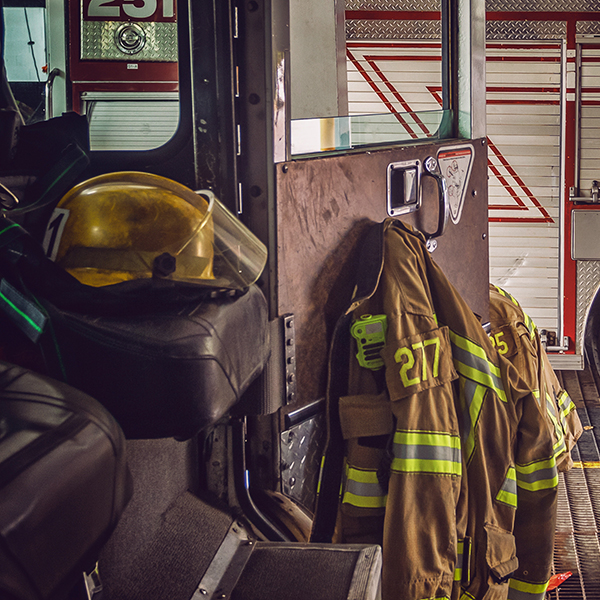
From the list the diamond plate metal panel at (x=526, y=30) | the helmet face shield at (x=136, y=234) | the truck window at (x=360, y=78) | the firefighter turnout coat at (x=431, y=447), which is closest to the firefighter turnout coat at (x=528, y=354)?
the firefighter turnout coat at (x=431, y=447)

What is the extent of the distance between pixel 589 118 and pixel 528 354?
263 cm

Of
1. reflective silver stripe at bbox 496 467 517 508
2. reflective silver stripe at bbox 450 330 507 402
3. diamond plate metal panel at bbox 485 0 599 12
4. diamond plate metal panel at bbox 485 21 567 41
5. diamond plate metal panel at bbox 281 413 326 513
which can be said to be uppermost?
diamond plate metal panel at bbox 485 0 599 12

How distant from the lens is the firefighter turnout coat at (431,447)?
1.73 metres

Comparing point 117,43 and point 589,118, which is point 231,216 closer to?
point 117,43

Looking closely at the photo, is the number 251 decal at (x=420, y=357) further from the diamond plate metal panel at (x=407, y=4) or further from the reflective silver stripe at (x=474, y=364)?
the diamond plate metal panel at (x=407, y=4)

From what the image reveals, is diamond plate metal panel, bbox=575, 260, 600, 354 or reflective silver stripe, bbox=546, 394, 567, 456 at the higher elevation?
diamond plate metal panel, bbox=575, 260, 600, 354

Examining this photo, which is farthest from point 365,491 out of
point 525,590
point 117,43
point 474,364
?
point 117,43

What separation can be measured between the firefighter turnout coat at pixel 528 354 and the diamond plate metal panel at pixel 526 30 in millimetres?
2222

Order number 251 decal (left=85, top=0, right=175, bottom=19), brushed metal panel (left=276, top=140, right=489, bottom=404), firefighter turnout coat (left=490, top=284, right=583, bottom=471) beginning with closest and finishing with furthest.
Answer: brushed metal panel (left=276, top=140, right=489, bottom=404), number 251 decal (left=85, top=0, right=175, bottom=19), firefighter turnout coat (left=490, top=284, right=583, bottom=471)

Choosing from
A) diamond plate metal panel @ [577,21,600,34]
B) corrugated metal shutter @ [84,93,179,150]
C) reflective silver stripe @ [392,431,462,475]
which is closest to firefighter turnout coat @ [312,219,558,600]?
reflective silver stripe @ [392,431,462,475]

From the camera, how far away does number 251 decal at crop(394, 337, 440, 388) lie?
176 cm

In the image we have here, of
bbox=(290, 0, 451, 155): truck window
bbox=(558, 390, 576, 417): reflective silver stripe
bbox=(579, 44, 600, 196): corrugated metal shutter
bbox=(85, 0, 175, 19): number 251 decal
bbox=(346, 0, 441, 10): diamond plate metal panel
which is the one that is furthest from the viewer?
bbox=(579, 44, 600, 196): corrugated metal shutter

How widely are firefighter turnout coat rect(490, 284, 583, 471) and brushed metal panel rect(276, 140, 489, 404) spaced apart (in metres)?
0.83

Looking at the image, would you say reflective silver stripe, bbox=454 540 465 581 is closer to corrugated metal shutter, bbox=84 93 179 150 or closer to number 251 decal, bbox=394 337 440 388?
number 251 decal, bbox=394 337 440 388
